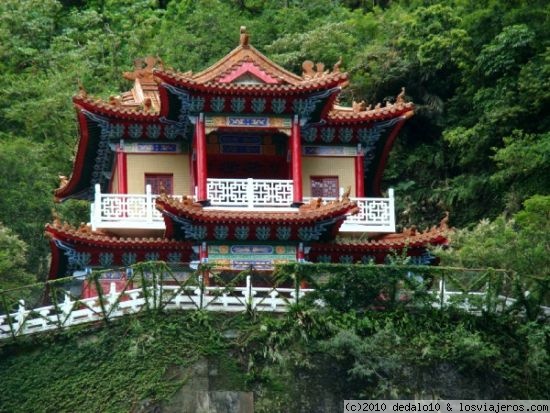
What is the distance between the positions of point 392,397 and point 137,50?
102 feet

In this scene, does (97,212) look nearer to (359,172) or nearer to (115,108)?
(115,108)

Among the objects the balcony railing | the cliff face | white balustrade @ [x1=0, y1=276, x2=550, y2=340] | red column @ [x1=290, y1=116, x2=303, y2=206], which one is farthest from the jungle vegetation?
white balustrade @ [x1=0, y1=276, x2=550, y2=340]

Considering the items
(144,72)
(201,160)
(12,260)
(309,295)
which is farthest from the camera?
(12,260)

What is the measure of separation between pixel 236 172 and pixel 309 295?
622 centimetres

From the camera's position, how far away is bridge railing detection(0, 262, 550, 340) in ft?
115

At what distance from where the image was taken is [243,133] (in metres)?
40.2

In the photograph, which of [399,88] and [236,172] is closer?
[236,172]

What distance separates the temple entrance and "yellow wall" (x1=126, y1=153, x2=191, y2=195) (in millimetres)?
646

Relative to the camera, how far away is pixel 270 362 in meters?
34.0

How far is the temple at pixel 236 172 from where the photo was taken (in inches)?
1499

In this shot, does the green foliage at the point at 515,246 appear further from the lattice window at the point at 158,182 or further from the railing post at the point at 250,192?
the lattice window at the point at 158,182

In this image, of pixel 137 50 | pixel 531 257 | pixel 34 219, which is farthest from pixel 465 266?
pixel 137 50

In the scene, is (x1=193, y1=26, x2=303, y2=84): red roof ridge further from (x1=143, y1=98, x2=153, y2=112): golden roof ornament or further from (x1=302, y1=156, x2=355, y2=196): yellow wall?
(x1=302, y1=156, x2=355, y2=196): yellow wall

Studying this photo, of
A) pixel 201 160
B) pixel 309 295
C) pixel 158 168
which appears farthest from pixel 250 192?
pixel 309 295
